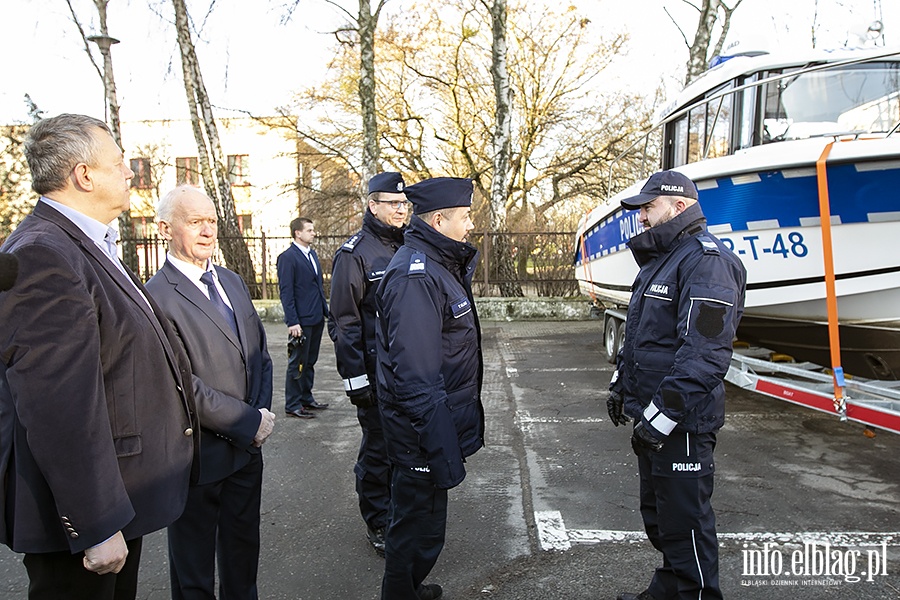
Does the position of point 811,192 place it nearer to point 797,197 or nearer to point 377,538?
point 797,197

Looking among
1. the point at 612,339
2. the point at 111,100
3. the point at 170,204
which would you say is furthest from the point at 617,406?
the point at 111,100

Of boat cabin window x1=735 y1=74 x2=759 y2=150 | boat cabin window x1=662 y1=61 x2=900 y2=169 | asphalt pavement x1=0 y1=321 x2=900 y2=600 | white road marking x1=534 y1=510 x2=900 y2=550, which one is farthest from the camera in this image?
boat cabin window x1=735 y1=74 x2=759 y2=150

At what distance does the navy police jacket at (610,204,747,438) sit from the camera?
8.54 feet

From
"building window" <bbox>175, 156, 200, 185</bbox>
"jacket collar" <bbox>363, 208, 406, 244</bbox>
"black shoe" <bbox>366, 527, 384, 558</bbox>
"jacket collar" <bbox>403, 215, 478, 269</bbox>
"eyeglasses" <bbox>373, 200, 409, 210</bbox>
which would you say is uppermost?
"building window" <bbox>175, 156, 200, 185</bbox>

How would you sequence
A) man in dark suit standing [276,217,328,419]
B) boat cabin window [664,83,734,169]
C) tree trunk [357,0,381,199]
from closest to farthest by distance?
boat cabin window [664,83,734,169] < man in dark suit standing [276,217,328,419] < tree trunk [357,0,381,199]

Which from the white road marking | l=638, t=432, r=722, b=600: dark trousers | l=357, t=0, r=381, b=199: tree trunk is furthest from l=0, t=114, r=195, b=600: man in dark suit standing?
l=357, t=0, r=381, b=199: tree trunk

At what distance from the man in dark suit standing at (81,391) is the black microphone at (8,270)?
15mm

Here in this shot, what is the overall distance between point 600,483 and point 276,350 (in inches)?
281

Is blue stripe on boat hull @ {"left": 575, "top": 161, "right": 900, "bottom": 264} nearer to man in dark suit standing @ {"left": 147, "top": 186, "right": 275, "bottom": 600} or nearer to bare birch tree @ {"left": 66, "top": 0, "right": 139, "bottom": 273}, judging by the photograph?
man in dark suit standing @ {"left": 147, "top": 186, "right": 275, "bottom": 600}

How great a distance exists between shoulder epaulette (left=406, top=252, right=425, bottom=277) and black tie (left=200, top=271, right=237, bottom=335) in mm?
762

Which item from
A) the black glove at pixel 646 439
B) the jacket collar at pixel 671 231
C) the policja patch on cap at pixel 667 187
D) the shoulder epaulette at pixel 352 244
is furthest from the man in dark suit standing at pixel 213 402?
the policja patch on cap at pixel 667 187

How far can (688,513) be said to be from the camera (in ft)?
8.71

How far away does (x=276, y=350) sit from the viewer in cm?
1045

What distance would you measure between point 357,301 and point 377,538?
1304 millimetres
